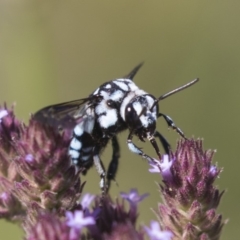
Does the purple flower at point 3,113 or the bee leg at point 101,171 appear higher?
the purple flower at point 3,113

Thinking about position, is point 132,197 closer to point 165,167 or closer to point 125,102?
point 165,167

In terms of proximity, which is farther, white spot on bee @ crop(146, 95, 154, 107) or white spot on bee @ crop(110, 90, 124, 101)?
white spot on bee @ crop(110, 90, 124, 101)

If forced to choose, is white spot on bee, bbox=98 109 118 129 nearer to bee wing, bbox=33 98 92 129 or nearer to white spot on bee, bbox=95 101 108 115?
white spot on bee, bbox=95 101 108 115

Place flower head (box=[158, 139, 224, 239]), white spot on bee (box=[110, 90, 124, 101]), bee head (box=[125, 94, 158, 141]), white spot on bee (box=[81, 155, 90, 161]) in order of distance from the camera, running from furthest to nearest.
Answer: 1. white spot on bee (box=[110, 90, 124, 101])
2. white spot on bee (box=[81, 155, 90, 161])
3. bee head (box=[125, 94, 158, 141])
4. flower head (box=[158, 139, 224, 239])

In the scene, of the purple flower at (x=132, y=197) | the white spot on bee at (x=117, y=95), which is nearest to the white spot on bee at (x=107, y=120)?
the white spot on bee at (x=117, y=95)

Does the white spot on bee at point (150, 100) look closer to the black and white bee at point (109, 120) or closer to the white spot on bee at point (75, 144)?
the black and white bee at point (109, 120)

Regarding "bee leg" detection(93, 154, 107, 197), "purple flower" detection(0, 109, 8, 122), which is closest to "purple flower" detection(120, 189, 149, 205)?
"bee leg" detection(93, 154, 107, 197)

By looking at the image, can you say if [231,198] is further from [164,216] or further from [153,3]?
[164,216]
